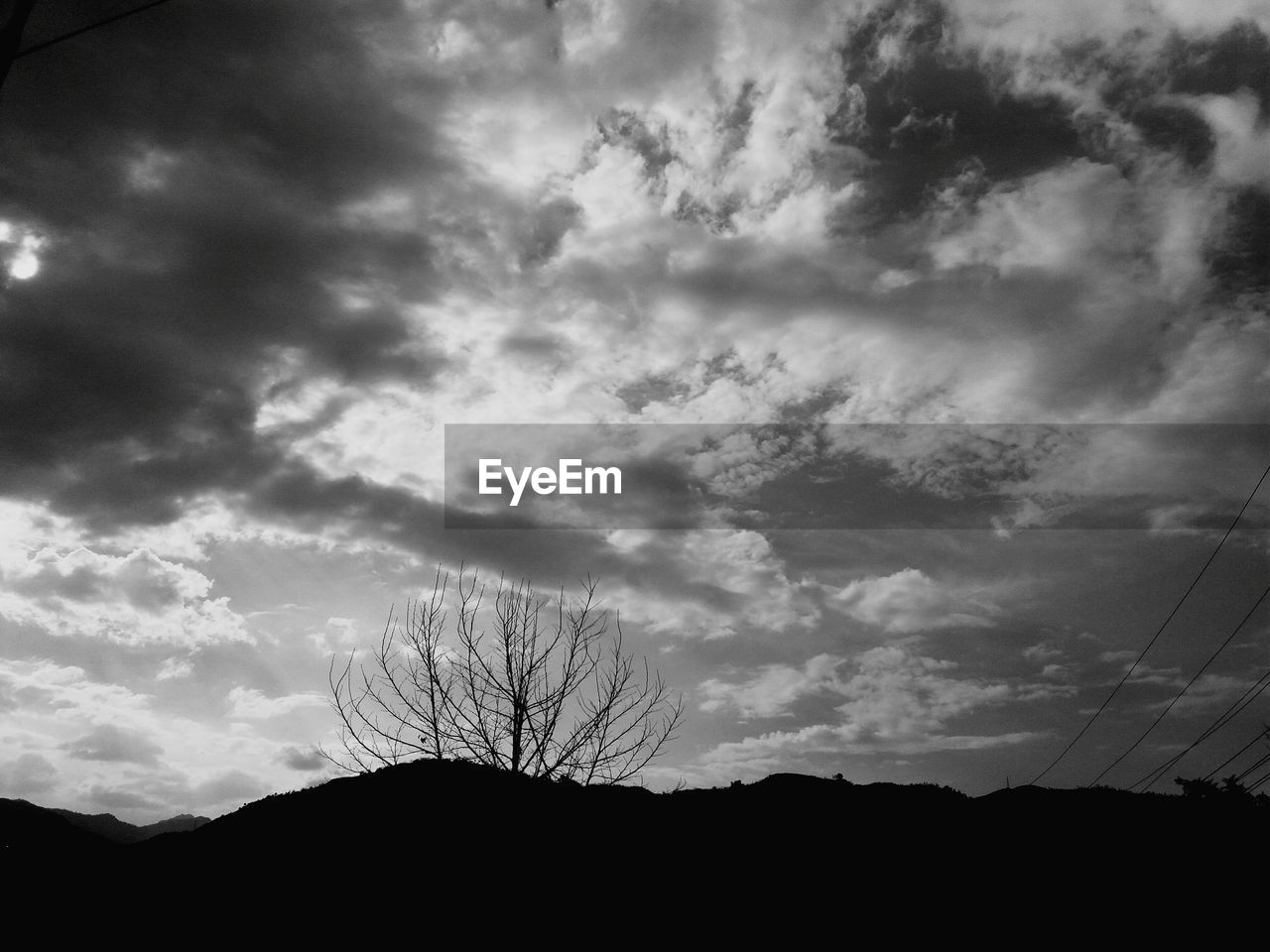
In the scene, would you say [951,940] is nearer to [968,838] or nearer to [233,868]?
[968,838]

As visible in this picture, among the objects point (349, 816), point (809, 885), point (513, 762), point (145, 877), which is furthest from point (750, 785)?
point (145, 877)

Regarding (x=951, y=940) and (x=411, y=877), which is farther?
(x=411, y=877)

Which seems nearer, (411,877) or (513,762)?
(411,877)

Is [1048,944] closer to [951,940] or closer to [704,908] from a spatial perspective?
[951,940]

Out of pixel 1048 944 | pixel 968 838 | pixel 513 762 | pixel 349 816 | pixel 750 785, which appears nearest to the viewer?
pixel 1048 944

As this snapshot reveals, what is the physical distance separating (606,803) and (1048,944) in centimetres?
807

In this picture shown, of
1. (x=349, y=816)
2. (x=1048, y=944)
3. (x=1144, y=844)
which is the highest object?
(x=349, y=816)

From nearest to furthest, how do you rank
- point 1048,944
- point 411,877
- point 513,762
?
point 1048,944 → point 411,877 → point 513,762

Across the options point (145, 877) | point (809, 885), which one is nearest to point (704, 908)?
point (809, 885)

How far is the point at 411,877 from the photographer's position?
13.3 metres

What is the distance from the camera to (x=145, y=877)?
49.4 ft

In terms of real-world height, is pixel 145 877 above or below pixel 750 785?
below

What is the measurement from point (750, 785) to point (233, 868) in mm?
10312

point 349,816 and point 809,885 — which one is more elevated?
point 349,816
